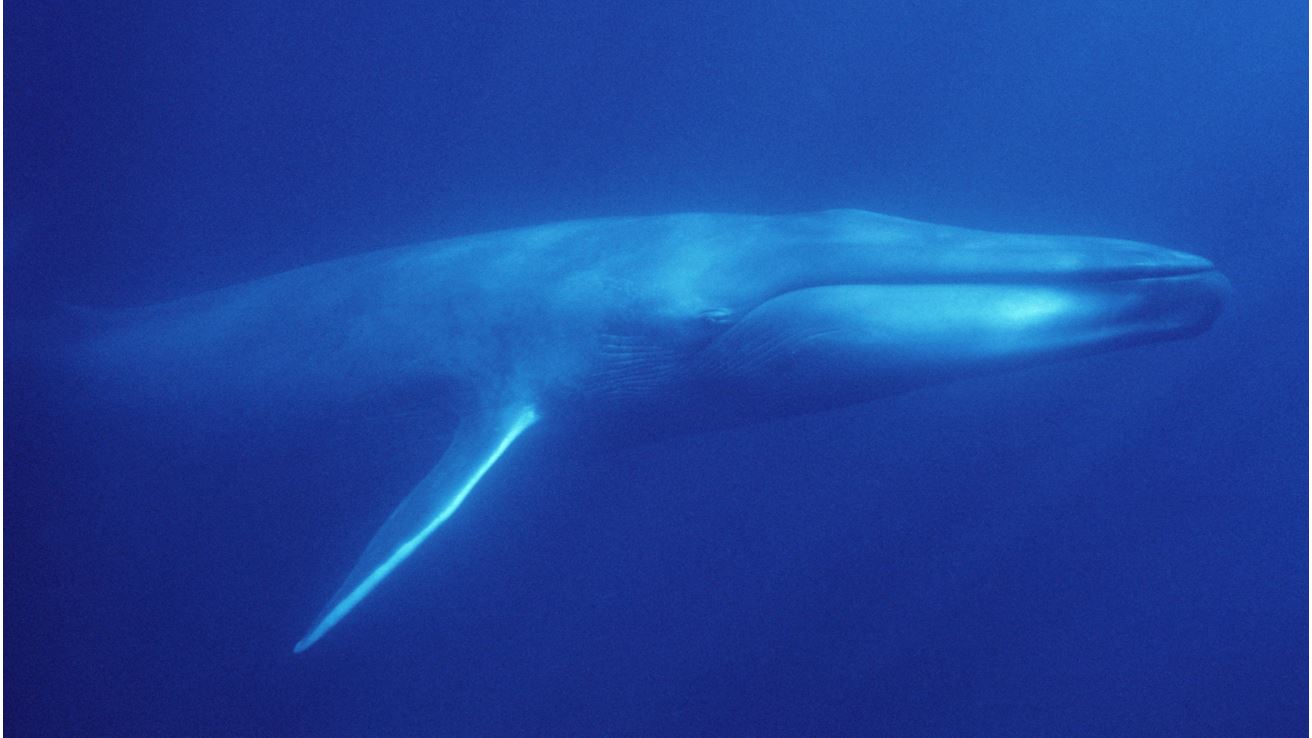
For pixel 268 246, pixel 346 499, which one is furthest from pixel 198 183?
pixel 346 499

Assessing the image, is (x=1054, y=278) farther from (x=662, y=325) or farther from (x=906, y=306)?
(x=662, y=325)

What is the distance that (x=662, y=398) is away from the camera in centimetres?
529

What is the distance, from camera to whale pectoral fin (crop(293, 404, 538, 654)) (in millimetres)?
4461

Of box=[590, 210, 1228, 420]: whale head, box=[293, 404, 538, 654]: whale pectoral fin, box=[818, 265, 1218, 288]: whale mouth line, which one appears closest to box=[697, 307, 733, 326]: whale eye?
box=[590, 210, 1228, 420]: whale head

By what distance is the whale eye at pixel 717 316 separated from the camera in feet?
16.3

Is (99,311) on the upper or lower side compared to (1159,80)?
lower

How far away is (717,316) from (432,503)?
190 cm

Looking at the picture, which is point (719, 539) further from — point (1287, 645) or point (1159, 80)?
point (1159, 80)

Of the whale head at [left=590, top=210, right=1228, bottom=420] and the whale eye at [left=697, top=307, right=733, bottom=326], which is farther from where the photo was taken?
the whale eye at [left=697, top=307, right=733, bottom=326]

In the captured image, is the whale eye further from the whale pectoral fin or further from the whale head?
the whale pectoral fin

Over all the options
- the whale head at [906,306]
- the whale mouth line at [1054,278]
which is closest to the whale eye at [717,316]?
the whale head at [906,306]

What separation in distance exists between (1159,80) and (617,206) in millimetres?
18217

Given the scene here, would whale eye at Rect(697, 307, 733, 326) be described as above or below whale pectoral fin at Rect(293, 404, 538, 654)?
above

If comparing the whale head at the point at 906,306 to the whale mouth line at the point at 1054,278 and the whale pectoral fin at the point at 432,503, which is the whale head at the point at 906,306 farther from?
the whale pectoral fin at the point at 432,503
